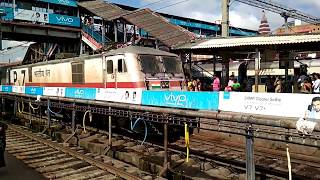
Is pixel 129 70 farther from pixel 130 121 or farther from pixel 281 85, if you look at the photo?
pixel 281 85

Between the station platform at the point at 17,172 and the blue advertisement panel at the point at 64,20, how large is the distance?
121 ft

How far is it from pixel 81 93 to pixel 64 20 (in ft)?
104

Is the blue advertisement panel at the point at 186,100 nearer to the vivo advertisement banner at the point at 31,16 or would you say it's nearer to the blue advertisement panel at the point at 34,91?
the blue advertisement panel at the point at 34,91

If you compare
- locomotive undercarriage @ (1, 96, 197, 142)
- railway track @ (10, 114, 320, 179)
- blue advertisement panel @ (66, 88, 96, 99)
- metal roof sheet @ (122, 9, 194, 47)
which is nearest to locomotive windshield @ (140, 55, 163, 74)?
locomotive undercarriage @ (1, 96, 197, 142)

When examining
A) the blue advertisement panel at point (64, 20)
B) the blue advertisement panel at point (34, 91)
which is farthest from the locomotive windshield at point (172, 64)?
the blue advertisement panel at point (64, 20)

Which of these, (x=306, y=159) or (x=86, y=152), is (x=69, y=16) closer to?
(x=86, y=152)

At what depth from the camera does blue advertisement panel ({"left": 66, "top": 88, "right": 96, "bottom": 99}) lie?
15200 millimetres

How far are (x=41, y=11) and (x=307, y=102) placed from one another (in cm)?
3975

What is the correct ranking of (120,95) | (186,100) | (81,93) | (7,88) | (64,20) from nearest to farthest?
(186,100)
(120,95)
(81,93)
(7,88)
(64,20)

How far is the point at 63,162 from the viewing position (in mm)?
9664

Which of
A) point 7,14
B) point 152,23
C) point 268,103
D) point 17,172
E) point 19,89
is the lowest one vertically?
point 17,172

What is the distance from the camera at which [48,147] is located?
38.5 ft

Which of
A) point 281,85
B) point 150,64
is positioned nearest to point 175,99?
point 150,64

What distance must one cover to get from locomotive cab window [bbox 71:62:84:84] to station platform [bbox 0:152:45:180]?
289 inches
